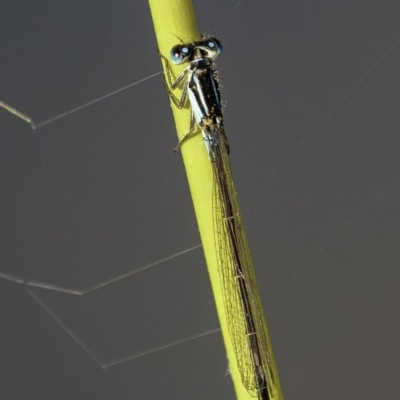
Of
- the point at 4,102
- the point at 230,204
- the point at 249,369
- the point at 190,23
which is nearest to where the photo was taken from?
the point at 190,23

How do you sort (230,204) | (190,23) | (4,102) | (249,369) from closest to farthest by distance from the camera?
(190,23) → (249,369) → (230,204) → (4,102)

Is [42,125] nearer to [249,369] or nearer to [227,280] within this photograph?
[227,280]

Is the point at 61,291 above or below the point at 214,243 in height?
above

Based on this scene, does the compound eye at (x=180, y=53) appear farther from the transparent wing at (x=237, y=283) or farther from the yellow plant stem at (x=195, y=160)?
the transparent wing at (x=237, y=283)

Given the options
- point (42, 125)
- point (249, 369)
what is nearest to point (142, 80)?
point (42, 125)

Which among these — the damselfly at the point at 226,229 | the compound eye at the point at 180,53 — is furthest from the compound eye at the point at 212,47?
the compound eye at the point at 180,53

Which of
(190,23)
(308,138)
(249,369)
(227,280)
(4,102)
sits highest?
(4,102)

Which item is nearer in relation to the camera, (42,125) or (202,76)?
(202,76)

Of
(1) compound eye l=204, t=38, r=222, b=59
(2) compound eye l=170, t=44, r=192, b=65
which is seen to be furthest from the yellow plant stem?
(1) compound eye l=204, t=38, r=222, b=59

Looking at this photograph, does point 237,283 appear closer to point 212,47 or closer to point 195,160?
point 195,160
